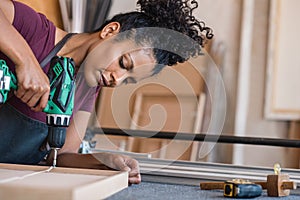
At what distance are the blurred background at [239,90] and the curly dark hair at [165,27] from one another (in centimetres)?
183

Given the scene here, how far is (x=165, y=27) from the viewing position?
1.19 meters

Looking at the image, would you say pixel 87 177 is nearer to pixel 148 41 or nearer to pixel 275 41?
pixel 148 41

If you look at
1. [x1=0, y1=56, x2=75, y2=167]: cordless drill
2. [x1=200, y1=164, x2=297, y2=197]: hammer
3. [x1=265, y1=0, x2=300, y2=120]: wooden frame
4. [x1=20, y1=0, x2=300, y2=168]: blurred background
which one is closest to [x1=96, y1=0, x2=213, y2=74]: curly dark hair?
[x1=0, y1=56, x2=75, y2=167]: cordless drill

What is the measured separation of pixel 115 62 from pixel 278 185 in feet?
1.63

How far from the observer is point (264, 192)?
1.11 metres

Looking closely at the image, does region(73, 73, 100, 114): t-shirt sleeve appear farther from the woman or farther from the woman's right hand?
A: the woman's right hand

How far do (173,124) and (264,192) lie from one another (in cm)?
161

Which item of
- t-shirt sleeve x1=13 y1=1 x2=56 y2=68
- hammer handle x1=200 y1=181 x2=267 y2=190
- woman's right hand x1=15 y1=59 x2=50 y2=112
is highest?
t-shirt sleeve x1=13 y1=1 x2=56 y2=68

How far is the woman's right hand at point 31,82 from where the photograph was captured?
90cm

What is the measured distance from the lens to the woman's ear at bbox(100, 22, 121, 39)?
48.4 inches

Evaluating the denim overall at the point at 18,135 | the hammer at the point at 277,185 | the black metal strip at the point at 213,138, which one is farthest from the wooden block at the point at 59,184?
the black metal strip at the point at 213,138

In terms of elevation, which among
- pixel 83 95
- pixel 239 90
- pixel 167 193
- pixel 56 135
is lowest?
pixel 167 193

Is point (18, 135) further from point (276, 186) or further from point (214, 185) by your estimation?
point (276, 186)

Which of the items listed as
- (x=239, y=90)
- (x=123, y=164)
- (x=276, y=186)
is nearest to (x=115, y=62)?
(x=123, y=164)
